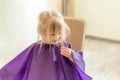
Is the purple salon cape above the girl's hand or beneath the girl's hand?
beneath

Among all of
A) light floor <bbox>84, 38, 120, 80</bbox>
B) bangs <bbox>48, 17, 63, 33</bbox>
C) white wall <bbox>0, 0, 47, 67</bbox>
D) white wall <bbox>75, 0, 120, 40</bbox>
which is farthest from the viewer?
white wall <bbox>75, 0, 120, 40</bbox>

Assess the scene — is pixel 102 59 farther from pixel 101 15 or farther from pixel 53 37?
pixel 53 37

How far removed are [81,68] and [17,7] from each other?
0.95 metres

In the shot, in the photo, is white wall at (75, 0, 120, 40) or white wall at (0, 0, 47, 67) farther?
white wall at (75, 0, 120, 40)

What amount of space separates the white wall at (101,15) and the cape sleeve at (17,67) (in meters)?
1.86

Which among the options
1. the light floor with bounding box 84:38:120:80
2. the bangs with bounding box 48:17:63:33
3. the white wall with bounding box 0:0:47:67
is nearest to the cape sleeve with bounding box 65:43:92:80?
the bangs with bounding box 48:17:63:33

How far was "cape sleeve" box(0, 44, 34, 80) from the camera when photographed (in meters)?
1.37

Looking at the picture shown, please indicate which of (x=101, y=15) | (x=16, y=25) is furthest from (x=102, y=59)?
(x=16, y=25)

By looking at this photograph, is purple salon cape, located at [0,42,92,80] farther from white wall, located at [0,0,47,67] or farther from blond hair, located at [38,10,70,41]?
white wall, located at [0,0,47,67]

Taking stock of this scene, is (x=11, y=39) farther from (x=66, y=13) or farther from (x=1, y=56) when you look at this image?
(x=66, y=13)

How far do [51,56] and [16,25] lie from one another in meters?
0.90

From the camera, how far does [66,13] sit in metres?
3.50

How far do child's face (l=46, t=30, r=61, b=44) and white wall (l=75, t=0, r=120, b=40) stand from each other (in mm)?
1871

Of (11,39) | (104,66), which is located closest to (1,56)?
(11,39)
